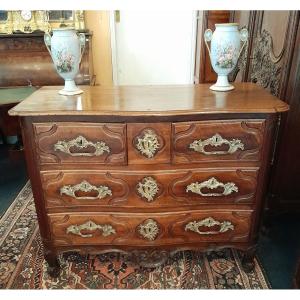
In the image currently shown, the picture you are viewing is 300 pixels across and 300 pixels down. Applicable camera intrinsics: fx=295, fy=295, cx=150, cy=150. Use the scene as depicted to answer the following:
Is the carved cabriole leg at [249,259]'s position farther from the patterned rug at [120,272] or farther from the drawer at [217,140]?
the drawer at [217,140]

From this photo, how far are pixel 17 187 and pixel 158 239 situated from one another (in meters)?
1.48

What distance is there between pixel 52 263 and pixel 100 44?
9.68 feet

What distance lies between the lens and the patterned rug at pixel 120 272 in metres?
1.52

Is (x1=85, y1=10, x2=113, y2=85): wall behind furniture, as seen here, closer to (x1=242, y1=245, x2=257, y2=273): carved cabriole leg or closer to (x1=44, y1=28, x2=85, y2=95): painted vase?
(x1=44, y1=28, x2=85, y2=95): painted vase

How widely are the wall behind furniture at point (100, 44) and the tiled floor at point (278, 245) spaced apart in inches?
77.8

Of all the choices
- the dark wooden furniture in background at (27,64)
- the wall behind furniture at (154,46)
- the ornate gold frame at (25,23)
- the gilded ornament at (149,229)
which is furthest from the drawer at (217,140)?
the wall behind furniture at (154,46)

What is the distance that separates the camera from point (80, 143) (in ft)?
4.04

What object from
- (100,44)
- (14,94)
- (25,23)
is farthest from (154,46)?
(14,94)

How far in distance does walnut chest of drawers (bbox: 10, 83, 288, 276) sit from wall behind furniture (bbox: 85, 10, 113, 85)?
2451 mm

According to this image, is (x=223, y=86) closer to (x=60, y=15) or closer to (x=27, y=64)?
(x=27, y=64)

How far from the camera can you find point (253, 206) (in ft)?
4.56
